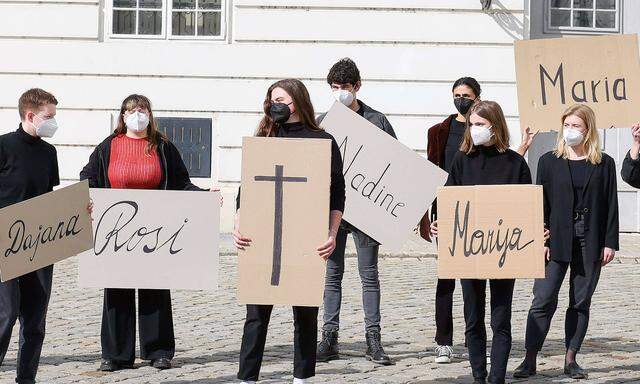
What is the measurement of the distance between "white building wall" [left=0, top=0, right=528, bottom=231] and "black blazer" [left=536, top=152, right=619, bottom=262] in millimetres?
9618

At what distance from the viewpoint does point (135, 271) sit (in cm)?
886

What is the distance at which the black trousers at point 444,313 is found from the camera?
30.8 ft

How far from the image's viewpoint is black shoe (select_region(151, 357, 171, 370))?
29.8 ft

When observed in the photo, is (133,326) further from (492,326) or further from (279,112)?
(492,326)

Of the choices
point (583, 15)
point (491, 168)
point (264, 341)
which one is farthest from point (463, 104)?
point (583, 15)

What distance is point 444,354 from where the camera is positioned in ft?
30.7

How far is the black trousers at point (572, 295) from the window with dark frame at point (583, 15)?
10.8m

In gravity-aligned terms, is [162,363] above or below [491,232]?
below

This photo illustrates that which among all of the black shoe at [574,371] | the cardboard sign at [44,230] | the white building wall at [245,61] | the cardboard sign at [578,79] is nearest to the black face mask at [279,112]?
the cardboard sign at [44,230]

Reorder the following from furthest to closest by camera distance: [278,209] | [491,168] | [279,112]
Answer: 1. [491,168]
2. [279,112]
3. [278,209]

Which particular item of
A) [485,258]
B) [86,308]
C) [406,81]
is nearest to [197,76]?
[406,81]

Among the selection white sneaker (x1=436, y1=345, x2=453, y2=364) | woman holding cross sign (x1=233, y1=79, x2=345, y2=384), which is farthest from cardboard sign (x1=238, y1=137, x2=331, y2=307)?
white sneaker (x1=436, y1=345, x2=453, y2=364)

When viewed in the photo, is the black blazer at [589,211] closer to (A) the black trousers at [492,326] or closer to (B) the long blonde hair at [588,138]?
(B) the long blonde hair at [588,138]

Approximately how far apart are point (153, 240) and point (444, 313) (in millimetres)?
1950
